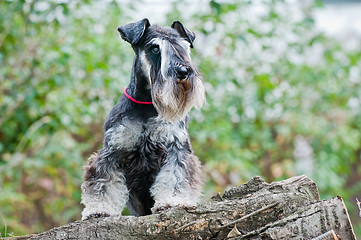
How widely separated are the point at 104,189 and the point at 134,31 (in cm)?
140

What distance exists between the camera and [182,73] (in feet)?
12.5

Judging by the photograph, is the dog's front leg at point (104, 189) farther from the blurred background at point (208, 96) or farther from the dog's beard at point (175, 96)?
the blurred background at point (208, 96)

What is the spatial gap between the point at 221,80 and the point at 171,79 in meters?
4.31

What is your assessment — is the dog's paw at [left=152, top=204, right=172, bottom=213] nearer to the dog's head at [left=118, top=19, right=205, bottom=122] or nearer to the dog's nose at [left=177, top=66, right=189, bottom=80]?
the dog's head at [left=118, top=19, right=205, bottom=122]

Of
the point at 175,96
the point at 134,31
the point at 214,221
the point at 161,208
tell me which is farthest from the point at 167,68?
the point at 214,221

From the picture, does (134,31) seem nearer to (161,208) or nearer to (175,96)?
(175,96)

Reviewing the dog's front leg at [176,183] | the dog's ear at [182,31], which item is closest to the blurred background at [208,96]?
the dog's ear at [182,31]

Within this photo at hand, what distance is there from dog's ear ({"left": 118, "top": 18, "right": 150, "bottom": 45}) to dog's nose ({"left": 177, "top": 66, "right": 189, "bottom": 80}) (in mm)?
496

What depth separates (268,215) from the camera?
348cm

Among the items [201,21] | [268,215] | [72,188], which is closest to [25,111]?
[72,188]

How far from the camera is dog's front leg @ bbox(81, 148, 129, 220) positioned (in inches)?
152

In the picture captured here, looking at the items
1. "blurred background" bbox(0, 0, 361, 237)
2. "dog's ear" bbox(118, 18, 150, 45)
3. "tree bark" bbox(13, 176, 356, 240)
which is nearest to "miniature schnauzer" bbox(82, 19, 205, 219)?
"dog's ear" bbox(118, 18, 150, 45)

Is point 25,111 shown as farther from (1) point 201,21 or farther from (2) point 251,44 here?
(2) point 251,44

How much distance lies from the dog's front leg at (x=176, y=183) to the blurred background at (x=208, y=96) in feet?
10.0
